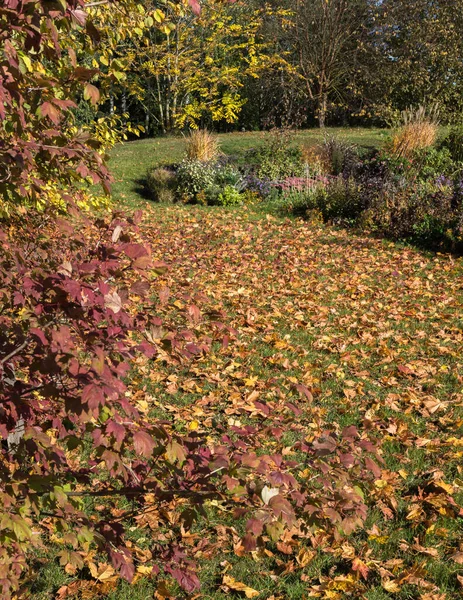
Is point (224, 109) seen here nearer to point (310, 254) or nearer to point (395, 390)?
point (310, 254)

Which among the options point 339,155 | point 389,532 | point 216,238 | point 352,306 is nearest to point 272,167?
point 339,155

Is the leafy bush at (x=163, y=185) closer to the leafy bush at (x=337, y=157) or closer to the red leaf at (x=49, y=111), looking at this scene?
the leafy bush at (x=337, y=157)

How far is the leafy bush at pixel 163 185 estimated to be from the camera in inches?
575

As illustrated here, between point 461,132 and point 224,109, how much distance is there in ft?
53.1

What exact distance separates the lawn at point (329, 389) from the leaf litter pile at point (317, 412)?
1 centimetres

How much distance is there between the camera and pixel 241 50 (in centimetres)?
2972

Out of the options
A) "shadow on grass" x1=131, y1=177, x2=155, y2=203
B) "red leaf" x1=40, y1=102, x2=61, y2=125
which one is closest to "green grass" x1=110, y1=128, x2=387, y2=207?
"shadow on grass" x1=131, y1=177, x2=155, y2=203

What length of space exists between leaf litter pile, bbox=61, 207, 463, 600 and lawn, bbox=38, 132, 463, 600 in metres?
0.01

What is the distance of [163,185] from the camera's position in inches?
583

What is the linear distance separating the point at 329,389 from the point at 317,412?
0.45m

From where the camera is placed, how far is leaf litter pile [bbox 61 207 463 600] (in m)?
2.29

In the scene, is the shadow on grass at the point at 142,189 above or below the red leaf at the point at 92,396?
below

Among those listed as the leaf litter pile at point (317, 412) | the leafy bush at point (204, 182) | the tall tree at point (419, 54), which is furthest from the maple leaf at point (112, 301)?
the tall tree at point (419, 54)

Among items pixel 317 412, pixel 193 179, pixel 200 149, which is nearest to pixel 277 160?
pixel 200 149
